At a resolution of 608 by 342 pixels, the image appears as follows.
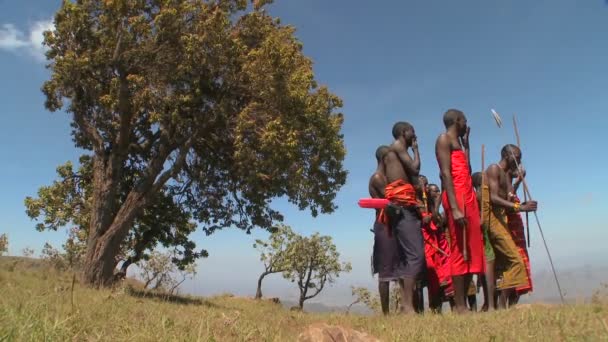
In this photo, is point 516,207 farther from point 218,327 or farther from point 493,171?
point 218,327

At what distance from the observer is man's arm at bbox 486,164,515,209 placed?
6049 mm

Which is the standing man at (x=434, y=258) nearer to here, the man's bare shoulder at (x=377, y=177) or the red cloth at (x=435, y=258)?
the red cloth at (x=435, y=258)

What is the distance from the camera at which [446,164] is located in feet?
18.2

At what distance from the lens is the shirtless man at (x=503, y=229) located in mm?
5758

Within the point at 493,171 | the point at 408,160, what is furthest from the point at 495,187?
the point at 408,160

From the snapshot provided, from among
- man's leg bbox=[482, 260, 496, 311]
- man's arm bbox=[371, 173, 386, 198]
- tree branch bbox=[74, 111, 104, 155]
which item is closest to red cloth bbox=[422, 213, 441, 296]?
man's arm bbox=[371, 173, 386, 198]

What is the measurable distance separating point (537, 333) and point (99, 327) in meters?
2.72

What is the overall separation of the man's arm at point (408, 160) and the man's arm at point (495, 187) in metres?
1.09

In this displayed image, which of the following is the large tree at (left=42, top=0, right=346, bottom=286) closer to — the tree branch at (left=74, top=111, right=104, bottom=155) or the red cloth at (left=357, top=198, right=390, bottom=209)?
the tree branch at (left=74, top=111, right=104, bottom=155)

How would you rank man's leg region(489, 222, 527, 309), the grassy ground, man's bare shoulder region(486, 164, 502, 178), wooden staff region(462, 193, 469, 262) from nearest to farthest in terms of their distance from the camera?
the grassy ground
wooden staff region(462, 193, 469, 262)
man's leg region(489, 222, 527, 309)
man's bare shoulder region(486, 164, 502, 178)

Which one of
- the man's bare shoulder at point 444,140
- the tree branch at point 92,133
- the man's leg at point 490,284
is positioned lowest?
the man's leg at point 490,284

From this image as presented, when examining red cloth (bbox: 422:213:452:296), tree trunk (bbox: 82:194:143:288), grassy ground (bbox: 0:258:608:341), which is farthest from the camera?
tree trunk (bbox: 82:194:143:288)

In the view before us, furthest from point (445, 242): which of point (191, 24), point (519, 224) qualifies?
point (191, 24)

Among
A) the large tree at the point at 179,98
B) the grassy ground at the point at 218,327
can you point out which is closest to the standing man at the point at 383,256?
the grassy ground at the point at 218,327
